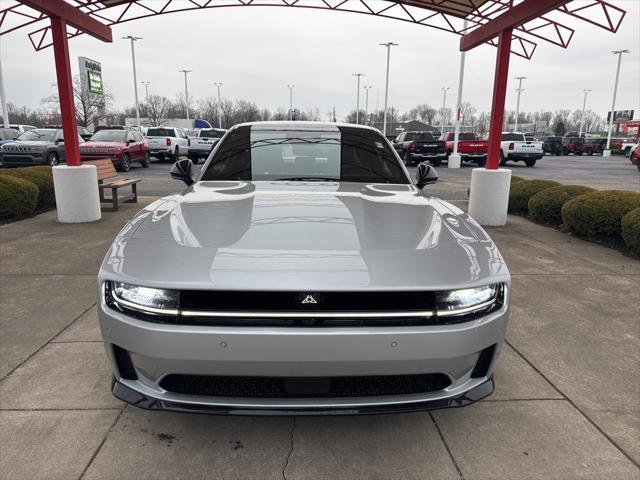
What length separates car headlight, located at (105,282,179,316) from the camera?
6.41 feet

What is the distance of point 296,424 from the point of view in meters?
2.46

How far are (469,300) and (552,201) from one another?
7.07 meters

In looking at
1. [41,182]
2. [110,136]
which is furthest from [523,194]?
[110,136]

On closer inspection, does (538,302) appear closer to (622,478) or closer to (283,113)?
(622,478)

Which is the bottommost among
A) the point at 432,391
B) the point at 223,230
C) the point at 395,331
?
the point at 432,391

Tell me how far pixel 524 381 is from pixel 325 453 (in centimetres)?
147

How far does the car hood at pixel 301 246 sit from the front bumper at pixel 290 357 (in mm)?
190

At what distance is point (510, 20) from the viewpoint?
7.47 metres

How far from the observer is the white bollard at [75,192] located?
7723 millimetres

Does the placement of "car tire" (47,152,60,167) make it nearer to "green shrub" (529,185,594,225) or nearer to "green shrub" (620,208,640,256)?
"green shrub" (529,185,594,225)

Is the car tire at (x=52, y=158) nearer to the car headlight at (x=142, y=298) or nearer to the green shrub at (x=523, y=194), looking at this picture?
the green shrub at (x=523, y=194)

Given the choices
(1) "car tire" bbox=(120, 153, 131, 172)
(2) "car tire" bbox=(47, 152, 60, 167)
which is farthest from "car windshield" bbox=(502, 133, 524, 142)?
(2) "car tire" bbox=(47, 152, 60, 167)

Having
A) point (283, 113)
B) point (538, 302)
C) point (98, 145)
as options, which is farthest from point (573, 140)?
point (283, 113)

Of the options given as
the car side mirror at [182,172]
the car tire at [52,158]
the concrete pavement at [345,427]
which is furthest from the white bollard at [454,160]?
the car side mirror at [182,172]
